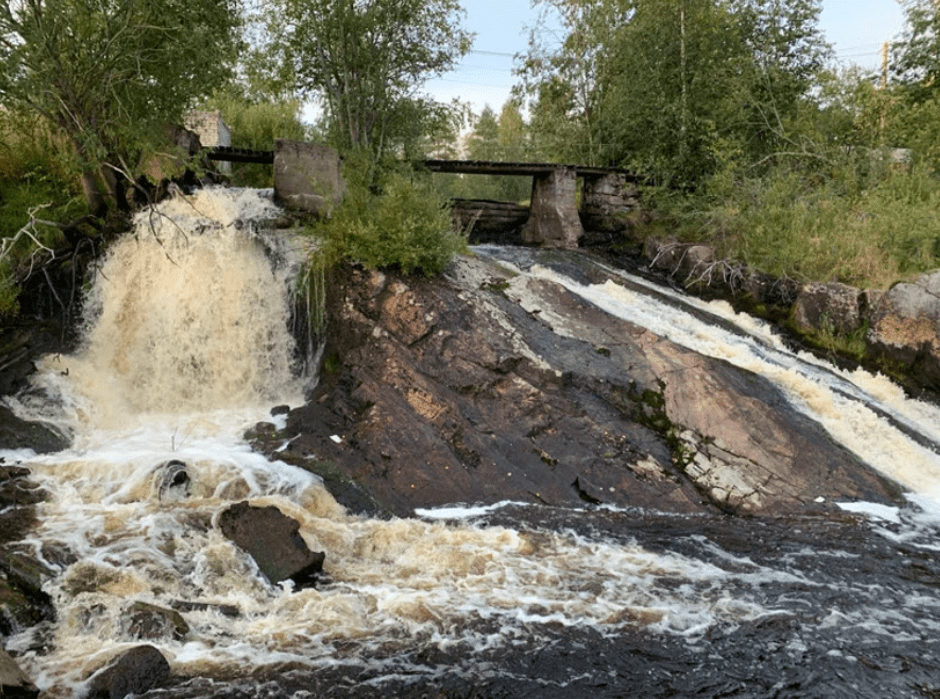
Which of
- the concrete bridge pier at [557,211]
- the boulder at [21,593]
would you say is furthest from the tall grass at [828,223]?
the boulder at [21,593]

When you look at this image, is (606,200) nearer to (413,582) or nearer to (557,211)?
(557,211)

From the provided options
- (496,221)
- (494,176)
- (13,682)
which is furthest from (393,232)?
(494,176)

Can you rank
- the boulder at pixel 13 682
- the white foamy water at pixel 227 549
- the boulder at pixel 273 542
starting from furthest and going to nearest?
the boulder at pixel 273 542
the white foamy water at pixel 227 549
the boulder at pixel 13 682

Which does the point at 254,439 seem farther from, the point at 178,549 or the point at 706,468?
the point at 706,468

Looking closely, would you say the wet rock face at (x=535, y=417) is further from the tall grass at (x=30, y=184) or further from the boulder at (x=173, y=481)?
the tall grass at (x=30, y=184)

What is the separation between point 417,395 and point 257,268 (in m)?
3.72

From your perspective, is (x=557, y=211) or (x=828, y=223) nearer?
(x=828, y=223)

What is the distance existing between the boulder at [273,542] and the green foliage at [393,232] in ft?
15.7

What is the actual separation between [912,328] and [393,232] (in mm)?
9401

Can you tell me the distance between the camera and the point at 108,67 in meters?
10.2

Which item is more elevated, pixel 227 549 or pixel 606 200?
pixel 606 200

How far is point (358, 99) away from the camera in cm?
2020

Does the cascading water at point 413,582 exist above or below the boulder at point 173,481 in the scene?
below

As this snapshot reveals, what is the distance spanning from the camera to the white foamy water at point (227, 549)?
5.55m
